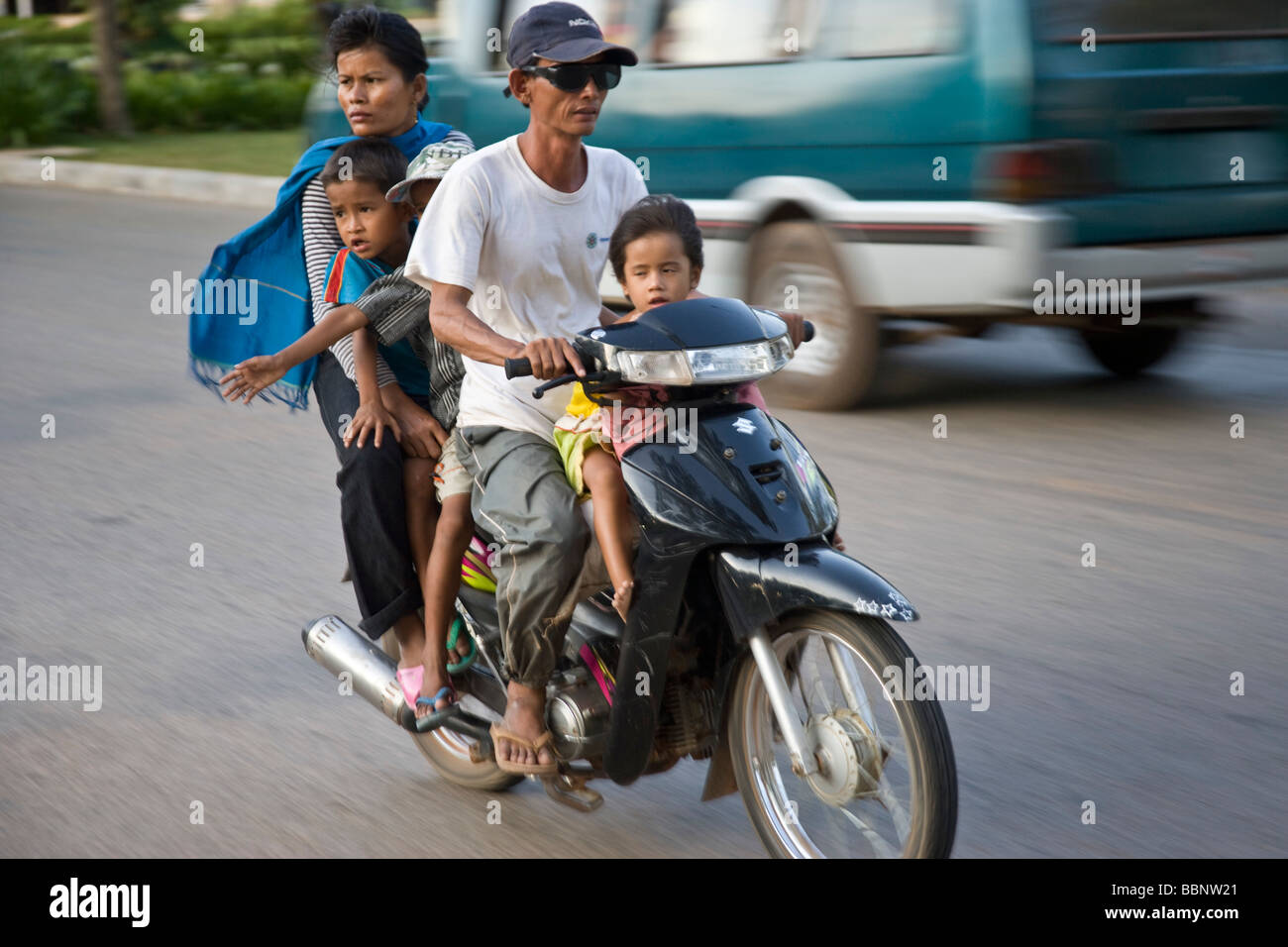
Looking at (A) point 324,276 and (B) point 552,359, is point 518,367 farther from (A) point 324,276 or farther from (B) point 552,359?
(A) point 324,276

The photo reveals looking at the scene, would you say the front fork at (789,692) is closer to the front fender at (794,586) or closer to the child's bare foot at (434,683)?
the front fender at (794,586)

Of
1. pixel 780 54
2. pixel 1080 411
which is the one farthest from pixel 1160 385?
pixel 780 54

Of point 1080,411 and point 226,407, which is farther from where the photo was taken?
point 226,407

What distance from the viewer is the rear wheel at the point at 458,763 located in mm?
3760

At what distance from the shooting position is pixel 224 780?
387 cm

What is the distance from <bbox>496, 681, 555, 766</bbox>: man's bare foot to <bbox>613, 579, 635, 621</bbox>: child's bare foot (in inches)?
14.2

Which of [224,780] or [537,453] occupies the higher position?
[537,453]

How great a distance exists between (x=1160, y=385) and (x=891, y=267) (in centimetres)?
158

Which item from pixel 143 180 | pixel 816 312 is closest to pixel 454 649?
pixel 816 312

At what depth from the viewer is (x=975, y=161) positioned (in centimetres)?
673

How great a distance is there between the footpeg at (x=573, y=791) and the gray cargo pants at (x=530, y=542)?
0.72ft

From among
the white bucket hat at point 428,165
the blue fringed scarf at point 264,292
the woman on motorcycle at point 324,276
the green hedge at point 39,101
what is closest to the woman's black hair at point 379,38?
the woman on motorcycle at point 324,276
